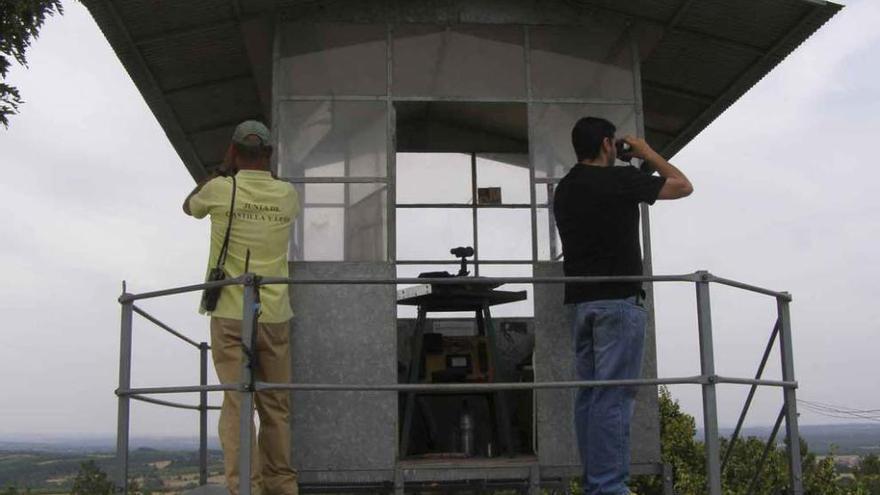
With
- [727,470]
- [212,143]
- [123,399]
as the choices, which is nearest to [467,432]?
[123,399]

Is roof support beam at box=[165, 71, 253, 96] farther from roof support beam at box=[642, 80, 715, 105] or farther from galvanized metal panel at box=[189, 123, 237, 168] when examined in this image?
roof support beam at box=[642, 80, 715, 105]

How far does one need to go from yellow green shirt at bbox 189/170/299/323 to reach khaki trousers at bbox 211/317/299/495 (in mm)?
120

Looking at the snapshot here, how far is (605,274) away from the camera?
492cm

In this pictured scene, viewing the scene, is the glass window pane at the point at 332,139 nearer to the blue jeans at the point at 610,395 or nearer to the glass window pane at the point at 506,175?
the blue jeans at the point at 610,395

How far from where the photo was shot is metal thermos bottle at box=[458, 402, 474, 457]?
686 centimetres

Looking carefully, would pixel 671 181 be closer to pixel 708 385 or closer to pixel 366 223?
pixel 708 385

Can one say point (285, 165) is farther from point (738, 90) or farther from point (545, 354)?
point (738, 90)

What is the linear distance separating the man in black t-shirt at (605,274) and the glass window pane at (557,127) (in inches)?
64.4

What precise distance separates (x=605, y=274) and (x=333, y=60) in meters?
2.80

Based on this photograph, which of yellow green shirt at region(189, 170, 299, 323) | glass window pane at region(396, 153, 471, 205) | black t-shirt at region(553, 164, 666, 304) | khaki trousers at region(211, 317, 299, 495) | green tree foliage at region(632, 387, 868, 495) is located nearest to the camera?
black t-shirt at region(553, 164, 666, 304)

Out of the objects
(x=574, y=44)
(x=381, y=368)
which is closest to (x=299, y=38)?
(x=574, y=44)

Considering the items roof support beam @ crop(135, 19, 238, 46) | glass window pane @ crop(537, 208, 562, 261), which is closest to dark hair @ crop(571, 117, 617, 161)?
glass window pane @ crop(537, 208, 562, 261)

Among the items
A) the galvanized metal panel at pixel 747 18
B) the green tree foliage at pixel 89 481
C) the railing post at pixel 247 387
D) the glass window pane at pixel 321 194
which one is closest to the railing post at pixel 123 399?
the railing post at pixel 247 387

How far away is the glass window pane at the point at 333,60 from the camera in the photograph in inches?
264
